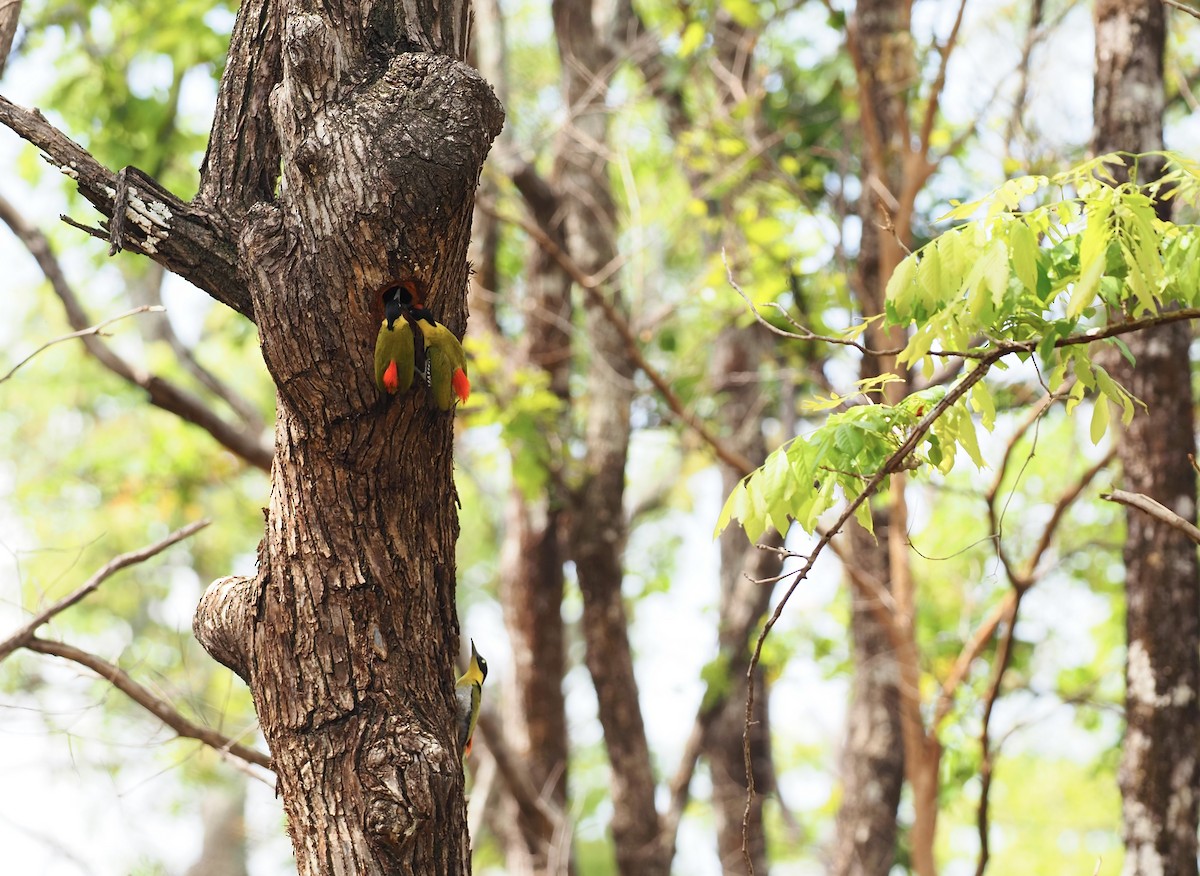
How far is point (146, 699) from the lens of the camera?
333 cm

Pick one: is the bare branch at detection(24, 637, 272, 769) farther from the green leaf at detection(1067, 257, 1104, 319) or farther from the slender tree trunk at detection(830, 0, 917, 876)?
the slender tree trunk at detection(830, 0, 917, 876)

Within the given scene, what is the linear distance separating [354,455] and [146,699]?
1.46 metres

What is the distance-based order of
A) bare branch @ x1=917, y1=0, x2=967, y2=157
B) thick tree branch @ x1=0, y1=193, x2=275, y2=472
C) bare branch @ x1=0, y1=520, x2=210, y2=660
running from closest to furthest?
1. bare branch @ x1=0, y1=520, x2=210, y2=660
2. thick tree branch @ x1=0, y1=193, x2=275, y2=472
3. bare branch @ x1=917, y1=0, x2=967, y2=157

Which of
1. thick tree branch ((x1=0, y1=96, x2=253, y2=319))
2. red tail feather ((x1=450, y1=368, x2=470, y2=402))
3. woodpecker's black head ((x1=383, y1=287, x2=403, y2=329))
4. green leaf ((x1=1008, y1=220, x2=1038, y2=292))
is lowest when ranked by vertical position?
green leaf ((x1=1008, y1=220, x2=1038, y2=292))

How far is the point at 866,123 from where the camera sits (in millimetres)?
5148

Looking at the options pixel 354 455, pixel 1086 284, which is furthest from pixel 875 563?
pixel 1086 284

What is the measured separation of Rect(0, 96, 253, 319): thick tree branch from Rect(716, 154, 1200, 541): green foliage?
3.68 ft

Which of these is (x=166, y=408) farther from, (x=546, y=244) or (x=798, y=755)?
(x=798, y=755)

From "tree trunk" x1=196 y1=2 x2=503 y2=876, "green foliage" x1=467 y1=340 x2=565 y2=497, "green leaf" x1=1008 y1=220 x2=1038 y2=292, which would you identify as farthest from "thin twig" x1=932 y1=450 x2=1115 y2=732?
"tree trunk" x1=196 y1=2 x2=503 y2=876

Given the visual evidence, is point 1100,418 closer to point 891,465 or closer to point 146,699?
point 891,465

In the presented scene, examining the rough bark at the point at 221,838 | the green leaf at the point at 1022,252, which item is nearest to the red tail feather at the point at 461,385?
the green leaf at the point at 1022,252

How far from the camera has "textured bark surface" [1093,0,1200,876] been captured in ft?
12.8

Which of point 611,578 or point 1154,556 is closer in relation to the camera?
point 1154,556

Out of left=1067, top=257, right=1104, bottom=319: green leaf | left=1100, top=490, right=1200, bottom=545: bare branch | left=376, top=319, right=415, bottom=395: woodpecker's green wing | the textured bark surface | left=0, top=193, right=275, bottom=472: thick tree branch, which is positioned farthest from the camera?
left=0, top=193, right=275, bottom=472: thick tree branch
